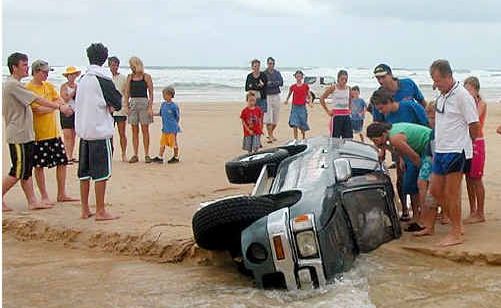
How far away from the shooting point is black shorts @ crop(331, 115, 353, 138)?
11625 millimetres

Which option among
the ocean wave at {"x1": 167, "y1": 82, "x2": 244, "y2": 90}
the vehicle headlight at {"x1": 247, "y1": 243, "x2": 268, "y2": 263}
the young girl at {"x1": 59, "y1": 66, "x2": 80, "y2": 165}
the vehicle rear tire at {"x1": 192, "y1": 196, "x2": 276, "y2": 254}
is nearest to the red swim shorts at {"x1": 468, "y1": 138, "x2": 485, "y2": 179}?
the vehicle rear tire at {"x1": 192, "y1": 196, "x2": 276, "y2": 254}

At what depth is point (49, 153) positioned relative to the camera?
7824 millimetres

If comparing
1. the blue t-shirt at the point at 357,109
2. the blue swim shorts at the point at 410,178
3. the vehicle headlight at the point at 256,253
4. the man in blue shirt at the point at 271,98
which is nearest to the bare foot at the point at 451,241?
the blue swim shorts at the point at 410,178

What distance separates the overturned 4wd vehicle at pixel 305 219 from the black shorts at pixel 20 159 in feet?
8.74

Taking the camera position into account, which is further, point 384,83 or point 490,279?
point 384,83

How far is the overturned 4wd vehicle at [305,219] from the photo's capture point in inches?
187

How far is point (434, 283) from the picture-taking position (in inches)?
204

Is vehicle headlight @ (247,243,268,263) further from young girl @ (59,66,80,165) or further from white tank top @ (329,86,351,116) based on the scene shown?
white tank top @ (329,86,351,116)

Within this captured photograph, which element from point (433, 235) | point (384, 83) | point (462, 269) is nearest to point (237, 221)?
point (462, 269)

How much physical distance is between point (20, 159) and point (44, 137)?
436mm

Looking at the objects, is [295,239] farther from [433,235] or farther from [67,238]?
[67,238]

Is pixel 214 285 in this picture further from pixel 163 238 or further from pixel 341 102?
pixel 341 102

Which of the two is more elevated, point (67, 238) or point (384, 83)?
point (384, 83)

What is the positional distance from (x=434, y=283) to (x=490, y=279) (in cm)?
45
